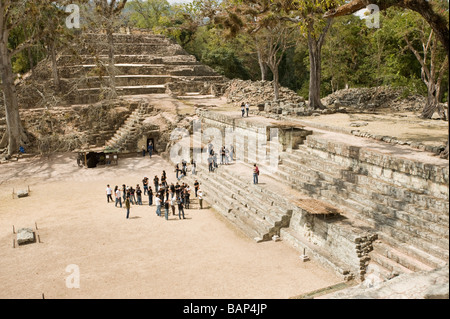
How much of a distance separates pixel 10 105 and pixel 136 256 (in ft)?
56.2

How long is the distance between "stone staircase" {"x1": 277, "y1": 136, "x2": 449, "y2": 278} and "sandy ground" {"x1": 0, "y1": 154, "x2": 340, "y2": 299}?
183 centimetres

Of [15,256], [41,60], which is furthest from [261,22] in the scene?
[41,60]

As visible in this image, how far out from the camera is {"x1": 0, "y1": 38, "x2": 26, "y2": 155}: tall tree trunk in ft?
74.6

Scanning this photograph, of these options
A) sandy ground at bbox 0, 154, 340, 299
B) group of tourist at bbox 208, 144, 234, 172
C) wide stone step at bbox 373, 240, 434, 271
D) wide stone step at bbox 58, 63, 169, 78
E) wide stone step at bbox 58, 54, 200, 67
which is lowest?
sandy ground at bbox 0, 154, 340, 299

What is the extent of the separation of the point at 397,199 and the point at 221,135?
42.3 feet

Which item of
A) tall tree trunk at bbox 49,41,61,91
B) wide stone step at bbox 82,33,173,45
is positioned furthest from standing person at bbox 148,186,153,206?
wide stone step at bbox 82,33,173,45

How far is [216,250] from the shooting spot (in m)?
11.3

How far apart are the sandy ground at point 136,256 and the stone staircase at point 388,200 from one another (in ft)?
6.00

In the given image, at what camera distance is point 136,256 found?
36.0 ft

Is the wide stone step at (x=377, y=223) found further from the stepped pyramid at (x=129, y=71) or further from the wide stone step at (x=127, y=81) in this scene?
the wide stone step at (x=127, y=81)

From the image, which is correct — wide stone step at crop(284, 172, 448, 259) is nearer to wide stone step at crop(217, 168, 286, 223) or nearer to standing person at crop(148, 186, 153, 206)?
wide stone step at crop(217, 168, 286, 223)

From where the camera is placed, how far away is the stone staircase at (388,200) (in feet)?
30.0

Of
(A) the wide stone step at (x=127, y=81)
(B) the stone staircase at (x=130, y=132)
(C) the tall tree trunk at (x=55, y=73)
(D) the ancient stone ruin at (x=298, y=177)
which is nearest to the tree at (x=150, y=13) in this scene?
(A) the wide stone step at (x=127, y=81)

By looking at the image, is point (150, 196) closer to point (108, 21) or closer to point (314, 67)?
point (314, 67)
